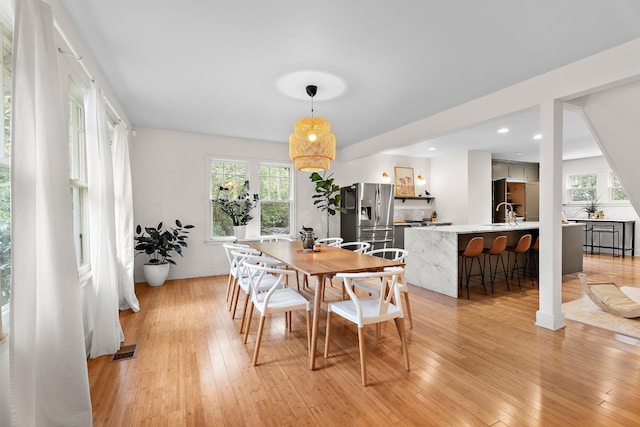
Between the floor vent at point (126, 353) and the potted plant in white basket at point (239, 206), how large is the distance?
3014mm

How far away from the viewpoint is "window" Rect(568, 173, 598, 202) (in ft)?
27.5

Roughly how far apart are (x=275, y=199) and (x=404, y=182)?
3434mm

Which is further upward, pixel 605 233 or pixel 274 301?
pixel 605 233

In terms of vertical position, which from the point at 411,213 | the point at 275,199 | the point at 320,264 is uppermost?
the point at 275,199

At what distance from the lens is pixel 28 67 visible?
58.6 inches

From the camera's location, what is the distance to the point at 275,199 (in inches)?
251

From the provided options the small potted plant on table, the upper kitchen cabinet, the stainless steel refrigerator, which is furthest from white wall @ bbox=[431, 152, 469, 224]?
the small potted plant on table

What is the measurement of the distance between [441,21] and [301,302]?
2.44m

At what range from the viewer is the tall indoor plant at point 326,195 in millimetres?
6289

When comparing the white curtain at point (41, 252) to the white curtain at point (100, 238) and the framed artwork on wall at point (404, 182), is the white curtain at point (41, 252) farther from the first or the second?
the framed artwork on wall at point (404, 182)

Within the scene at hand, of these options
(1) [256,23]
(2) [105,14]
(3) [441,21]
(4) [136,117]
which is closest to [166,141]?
(4) [136,117]

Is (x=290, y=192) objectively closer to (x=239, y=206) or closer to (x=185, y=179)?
(x=239, y=206)

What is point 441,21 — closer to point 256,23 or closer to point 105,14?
point 256,23

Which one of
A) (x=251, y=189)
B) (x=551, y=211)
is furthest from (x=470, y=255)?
(x=251, y=189)
